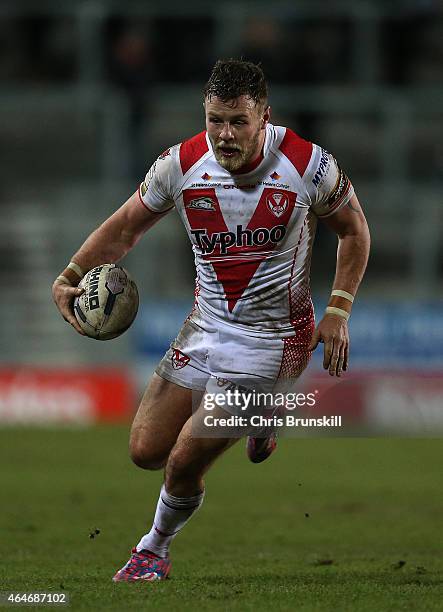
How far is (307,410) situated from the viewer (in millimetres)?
7016

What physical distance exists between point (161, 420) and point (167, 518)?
536 millimetres

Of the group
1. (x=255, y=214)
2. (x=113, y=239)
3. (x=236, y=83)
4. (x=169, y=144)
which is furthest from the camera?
(x=169, y=144)

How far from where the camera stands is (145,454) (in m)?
6.50

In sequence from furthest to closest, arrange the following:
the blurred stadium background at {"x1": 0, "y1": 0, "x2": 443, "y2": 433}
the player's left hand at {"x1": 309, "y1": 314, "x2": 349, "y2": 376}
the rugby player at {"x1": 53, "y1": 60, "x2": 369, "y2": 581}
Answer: the blurred stadium background at {"x1": 0, "y1": 0, "x2": 443, "y2": 433}
the rugby player at {"x1": 53, "y1": 60, "x2": 369, "y2": 581}
the player's left hand at {"x1": 309, "y1": 314, "x2": 349, "y2": 376}

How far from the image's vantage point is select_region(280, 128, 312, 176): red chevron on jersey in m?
6.30

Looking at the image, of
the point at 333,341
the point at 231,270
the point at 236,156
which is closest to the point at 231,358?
the point at 231,270

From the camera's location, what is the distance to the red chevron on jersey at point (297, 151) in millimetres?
6297

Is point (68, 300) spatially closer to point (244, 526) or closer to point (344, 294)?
point (344, 294)

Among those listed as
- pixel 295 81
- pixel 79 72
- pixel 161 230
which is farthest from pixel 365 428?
pixel 79 72

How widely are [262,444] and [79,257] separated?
1411 millimetres

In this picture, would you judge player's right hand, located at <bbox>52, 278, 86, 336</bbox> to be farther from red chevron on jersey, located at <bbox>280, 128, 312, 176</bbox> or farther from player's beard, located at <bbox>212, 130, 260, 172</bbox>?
red chevron on jersey, located at <bbox>280, 128, 312, 176</bbox>

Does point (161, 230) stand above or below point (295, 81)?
below

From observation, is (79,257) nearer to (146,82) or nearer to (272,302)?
(272,302)

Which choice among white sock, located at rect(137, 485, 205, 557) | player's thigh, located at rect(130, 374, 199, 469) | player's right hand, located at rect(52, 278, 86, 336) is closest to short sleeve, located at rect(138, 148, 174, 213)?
player's right hand, located at rect(52, 278, 86, 336)
